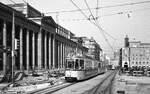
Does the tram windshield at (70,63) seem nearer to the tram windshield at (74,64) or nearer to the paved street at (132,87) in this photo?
the tram windshield at (74,64)

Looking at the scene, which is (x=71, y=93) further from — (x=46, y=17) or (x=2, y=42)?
(x=46, y=17)

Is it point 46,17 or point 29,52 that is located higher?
point 46,17

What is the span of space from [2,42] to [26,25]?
1070 cm

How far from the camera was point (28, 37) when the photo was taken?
49.4 metres

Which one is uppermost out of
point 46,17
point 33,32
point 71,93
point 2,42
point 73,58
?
point 46,17

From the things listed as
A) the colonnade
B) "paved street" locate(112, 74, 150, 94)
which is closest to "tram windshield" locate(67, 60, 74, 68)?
"paved street" locate(112, 74, 150, 94)

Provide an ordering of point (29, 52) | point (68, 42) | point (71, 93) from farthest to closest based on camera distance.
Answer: point (68, 42) < point (29, 52) < point (71, 93)

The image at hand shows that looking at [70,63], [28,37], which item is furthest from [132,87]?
[28,37]

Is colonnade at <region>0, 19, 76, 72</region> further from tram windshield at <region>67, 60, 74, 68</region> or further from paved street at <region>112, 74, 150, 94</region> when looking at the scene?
paved street at <region>112, 74, 150, 94</region>

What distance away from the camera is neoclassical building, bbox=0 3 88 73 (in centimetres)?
3947

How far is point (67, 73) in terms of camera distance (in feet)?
75.6

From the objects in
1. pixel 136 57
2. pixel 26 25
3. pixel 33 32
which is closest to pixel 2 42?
pixel 26 25

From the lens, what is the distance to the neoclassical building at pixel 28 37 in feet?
129

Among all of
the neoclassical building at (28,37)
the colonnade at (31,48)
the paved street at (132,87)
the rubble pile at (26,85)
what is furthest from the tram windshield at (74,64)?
the colonnade at (31,48)
